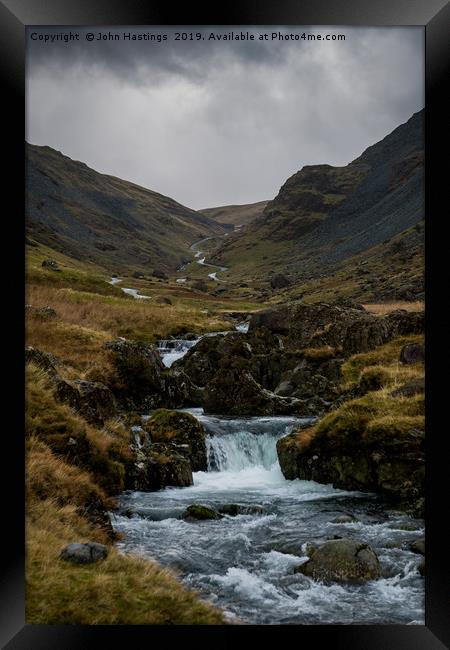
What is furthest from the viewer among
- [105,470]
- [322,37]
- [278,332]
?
[278,332]

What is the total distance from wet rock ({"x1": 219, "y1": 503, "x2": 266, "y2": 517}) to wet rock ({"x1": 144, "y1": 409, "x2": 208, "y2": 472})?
12.8 ft

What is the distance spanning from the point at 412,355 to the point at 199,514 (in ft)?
43.8

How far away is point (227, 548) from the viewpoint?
10.8 m

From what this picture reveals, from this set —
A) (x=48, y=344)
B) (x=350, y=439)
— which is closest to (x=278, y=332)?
(x=48, y=344)

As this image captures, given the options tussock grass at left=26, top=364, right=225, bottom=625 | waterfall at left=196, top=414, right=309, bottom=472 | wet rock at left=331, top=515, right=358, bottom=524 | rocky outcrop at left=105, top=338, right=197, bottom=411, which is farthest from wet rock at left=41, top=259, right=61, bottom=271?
wet rock at left=331, top=515, right=358, bottom=524

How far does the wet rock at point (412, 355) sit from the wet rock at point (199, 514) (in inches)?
488

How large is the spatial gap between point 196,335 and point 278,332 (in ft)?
33.4

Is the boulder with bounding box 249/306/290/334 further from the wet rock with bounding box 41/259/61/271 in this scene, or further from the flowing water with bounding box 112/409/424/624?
the wet rock with bounding box 41/259/61/271

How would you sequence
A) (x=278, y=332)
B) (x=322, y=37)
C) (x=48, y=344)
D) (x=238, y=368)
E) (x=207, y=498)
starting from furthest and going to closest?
(x=278, y=332) < (x=48, y=344) < (x=238, y=368) < (x=207, y=498) < (x=322, y=37)

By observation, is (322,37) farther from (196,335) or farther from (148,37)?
(196,335)

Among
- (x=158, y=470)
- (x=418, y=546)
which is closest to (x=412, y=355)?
(x=158, y=470)

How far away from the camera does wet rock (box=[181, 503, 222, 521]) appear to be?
12.6 metres

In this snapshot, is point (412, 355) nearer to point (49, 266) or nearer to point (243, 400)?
point (243, 400)

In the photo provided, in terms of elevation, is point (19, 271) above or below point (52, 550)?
above
